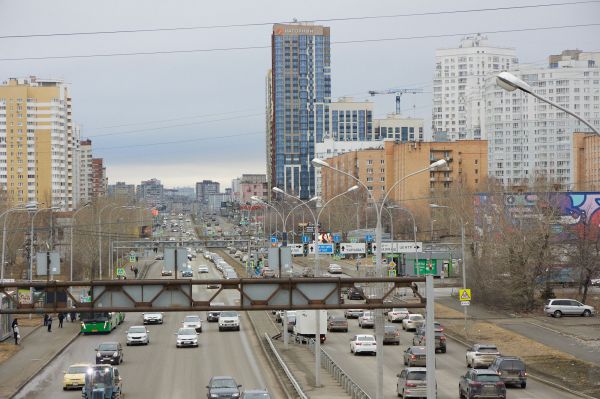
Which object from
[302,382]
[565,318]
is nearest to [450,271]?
[565,318]

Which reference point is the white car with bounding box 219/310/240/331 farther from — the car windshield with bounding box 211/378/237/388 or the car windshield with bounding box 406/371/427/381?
the car windshield with bounding box 406/371/427/381

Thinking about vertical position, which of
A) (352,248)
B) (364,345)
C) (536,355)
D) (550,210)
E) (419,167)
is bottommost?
(536,355)

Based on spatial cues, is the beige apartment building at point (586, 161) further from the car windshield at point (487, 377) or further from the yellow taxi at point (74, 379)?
the yellow taxi at point (74, 379)

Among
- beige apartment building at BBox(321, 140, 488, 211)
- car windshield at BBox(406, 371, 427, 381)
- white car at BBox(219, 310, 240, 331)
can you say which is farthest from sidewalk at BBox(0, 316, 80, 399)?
beige apartment building at BBox(321, 140, 488, 211)

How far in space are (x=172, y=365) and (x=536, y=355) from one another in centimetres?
1682

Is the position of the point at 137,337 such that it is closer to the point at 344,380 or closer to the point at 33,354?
the point at 33,354

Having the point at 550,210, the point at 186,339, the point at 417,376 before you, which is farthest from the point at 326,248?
the point at 417,376

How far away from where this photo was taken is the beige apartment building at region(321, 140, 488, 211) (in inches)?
6634

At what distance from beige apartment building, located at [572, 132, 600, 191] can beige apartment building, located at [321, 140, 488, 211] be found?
16493 mm

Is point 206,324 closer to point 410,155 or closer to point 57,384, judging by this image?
point 57,384

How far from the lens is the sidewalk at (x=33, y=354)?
135ft

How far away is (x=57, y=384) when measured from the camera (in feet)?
131

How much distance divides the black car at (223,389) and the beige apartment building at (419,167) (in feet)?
417

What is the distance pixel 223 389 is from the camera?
31984 millimetres
